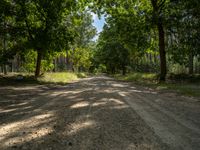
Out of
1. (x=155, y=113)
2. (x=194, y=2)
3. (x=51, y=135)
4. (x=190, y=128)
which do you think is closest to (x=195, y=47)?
(x=194, y=2)

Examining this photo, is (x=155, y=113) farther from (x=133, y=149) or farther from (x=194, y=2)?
(x=194, y=2)

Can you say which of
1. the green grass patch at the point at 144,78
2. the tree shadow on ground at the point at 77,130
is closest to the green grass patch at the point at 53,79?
the green grass patch at the point at 144,78

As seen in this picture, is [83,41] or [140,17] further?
[83,41]

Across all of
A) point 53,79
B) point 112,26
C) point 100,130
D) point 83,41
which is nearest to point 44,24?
point 53,79

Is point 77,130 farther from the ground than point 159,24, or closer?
closer

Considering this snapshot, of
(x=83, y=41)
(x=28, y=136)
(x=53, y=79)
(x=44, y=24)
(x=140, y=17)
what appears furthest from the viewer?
(x=83, y=41)

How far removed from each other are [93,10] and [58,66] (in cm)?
4800

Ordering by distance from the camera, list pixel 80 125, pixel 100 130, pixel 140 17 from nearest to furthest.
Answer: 1. pixel 100 130
2. pixel 80 125
3. pixel 140 17

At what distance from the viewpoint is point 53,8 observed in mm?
25328

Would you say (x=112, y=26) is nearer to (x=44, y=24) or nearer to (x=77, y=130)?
(x=44, y=24)

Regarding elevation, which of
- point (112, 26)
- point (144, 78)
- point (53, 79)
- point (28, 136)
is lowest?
point (28, 136)

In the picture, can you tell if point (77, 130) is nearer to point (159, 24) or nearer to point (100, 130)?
point (100, 130)

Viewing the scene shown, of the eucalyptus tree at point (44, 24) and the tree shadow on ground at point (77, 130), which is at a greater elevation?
the eucalyptus tree at point (44, 24)

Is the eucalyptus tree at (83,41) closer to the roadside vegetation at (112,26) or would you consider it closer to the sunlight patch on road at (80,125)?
the roadside vegetation at (112,26)
